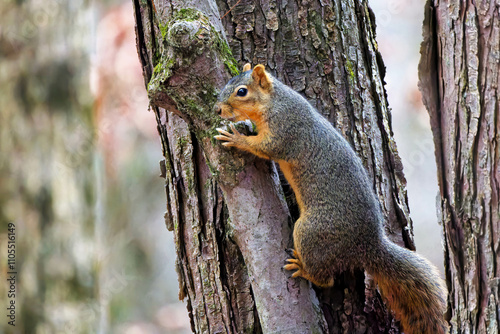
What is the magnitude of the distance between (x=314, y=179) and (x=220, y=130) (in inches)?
26.1

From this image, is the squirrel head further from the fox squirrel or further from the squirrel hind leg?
the squirrel hind leg

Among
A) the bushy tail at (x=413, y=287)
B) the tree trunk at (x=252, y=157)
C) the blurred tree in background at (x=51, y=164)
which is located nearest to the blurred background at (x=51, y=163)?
the blurred tree in background at (x=51, y=164)

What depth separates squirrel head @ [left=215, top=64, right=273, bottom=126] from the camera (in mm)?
2273

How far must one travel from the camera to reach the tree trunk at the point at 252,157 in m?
1.81

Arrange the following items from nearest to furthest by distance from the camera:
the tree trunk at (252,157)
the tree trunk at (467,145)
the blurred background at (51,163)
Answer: the tree trunk at (467,145) → the tree trunk at (252,157) → the blurred background at (51,163)

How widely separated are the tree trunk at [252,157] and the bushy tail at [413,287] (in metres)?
0.08

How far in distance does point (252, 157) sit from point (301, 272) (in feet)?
1.56

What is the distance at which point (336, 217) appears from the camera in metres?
2.25

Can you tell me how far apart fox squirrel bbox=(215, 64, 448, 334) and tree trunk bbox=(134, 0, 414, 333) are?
3.3 inches

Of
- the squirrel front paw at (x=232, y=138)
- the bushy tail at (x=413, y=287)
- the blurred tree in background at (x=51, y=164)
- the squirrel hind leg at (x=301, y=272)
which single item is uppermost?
the blurred tree in background at (x=51, y=164)

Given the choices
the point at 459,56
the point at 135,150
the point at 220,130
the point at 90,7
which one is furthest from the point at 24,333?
the point at 459,56

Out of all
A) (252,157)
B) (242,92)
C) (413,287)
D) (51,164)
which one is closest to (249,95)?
(242,92)

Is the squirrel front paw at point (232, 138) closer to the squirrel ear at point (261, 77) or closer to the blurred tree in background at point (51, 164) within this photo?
the squirrel ear at point (261, 77)

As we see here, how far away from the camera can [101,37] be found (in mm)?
5000
